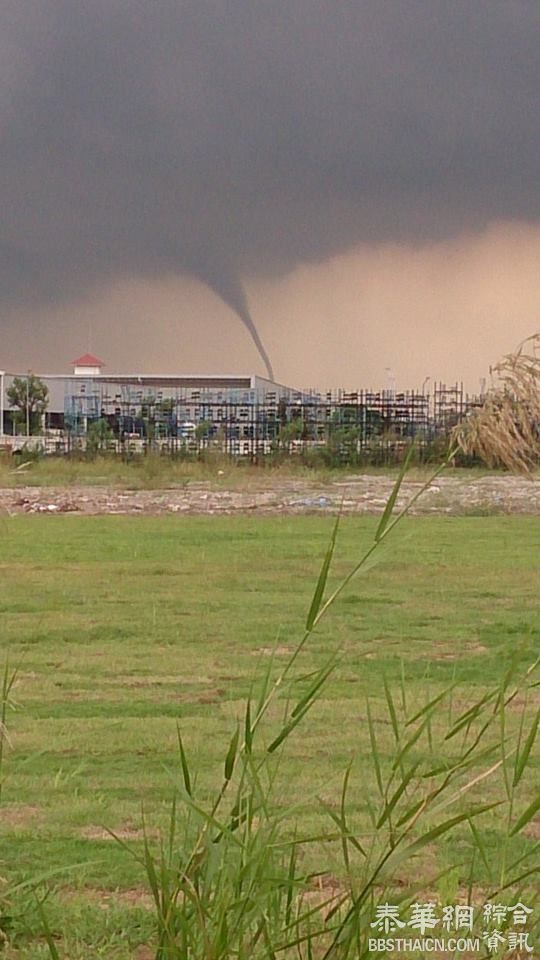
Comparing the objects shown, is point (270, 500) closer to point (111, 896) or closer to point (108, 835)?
point (108, 835)

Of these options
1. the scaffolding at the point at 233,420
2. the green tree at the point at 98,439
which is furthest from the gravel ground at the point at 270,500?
the green tree at the point at 98,439

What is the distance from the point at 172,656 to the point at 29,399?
24.0 metres

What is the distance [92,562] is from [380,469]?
8787 millimetres

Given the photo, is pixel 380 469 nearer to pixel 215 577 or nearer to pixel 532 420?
pixel 215 577

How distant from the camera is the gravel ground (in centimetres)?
1521

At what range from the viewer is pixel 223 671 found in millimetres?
5836

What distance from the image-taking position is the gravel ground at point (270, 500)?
49.9 ft

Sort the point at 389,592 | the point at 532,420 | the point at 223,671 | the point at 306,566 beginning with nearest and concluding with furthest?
the point at 532,420 → the point at 223,671 → the point at 389,592 → the point at 306,566

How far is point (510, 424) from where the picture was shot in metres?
1.70

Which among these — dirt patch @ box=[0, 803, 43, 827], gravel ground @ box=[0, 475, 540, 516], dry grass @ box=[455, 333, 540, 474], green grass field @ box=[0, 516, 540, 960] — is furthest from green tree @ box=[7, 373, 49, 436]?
dry grass @ box=[455, 333, 540, 474]

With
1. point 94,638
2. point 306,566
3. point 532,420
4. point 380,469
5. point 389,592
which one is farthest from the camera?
point 380,469

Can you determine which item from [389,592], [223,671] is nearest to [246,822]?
[223,671]

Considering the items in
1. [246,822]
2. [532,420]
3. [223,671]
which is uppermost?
[532,420]

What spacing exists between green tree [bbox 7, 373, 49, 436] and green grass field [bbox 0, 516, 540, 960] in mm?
16520
